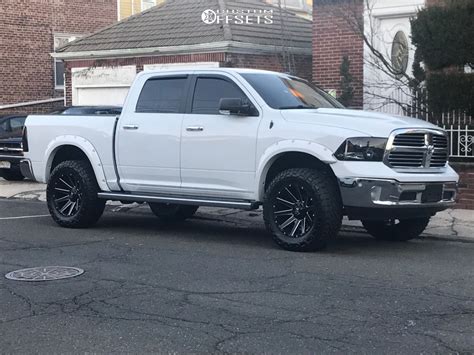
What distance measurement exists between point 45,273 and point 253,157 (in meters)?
2.68

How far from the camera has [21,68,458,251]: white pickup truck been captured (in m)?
7.89

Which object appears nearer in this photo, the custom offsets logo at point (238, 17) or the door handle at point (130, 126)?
the door handle at point (130, 126)

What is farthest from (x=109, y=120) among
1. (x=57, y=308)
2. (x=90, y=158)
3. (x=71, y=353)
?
(x=71, y=353)

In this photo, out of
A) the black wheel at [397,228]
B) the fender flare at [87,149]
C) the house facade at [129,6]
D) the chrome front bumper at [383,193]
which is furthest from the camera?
the house facade at [129,6]

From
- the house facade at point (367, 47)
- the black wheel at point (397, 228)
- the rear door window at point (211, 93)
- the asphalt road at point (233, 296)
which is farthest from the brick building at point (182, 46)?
the asphalt road at point (233, 296)

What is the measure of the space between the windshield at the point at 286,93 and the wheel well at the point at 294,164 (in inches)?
23.5

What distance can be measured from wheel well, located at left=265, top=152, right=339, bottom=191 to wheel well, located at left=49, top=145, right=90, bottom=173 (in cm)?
294

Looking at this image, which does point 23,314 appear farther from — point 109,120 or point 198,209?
point 198,209

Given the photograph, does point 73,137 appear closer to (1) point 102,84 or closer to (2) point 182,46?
(2) point 182,46

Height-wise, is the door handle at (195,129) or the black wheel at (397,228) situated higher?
the door handle at (195,129)

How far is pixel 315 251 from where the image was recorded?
8281 mm

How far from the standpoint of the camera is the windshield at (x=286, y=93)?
8727mm

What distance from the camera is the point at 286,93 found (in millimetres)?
8953

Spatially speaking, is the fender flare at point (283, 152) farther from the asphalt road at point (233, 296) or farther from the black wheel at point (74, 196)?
the black wheel at point (74, 196)
